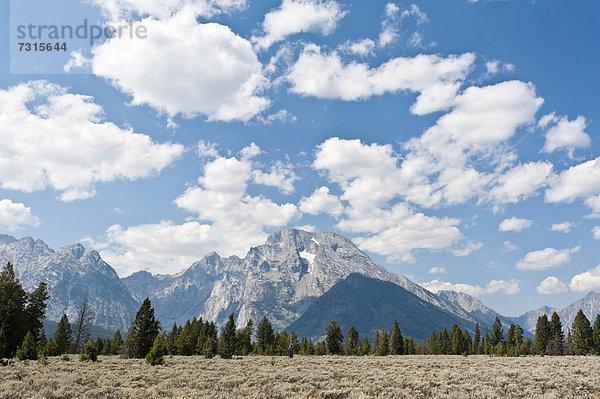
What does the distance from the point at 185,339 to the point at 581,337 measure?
344ft

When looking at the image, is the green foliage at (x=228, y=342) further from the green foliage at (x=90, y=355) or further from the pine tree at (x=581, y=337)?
the pine tree at (x=581, y=337)

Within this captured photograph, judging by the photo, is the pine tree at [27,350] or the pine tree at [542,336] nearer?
the pine tree at [27,350]

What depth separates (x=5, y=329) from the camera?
39438 millimetres

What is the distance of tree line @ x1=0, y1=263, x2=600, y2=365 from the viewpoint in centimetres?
4072

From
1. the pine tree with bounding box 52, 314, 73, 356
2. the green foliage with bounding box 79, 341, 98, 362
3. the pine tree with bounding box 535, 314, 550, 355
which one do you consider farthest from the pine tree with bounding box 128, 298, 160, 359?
the pine tree with bounding box 535, 314, 550, 355

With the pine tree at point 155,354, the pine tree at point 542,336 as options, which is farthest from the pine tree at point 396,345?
the pine tree at point 155,354

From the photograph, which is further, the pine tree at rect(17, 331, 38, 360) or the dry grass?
the pine tree at rect(17, 331, 38, 360)

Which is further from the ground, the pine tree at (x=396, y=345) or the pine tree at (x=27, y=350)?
the pine tree at (x=27, y=350)

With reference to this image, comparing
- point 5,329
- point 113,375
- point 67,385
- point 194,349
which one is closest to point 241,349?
point 194,349

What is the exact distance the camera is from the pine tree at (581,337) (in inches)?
3551

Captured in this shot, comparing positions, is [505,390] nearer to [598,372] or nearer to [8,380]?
[598,372]

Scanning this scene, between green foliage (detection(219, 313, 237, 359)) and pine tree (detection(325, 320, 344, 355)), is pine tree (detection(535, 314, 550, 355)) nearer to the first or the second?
pine tree (detection(325, 320, 344, 355))

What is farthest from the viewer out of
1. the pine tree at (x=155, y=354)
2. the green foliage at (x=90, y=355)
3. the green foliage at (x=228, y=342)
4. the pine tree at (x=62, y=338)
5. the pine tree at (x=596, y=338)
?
the pine tree at (x=596, y=338)

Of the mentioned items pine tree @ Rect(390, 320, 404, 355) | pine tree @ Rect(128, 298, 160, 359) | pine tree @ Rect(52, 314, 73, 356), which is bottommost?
pine tree @ Rect(390, 320, 404, 355)
